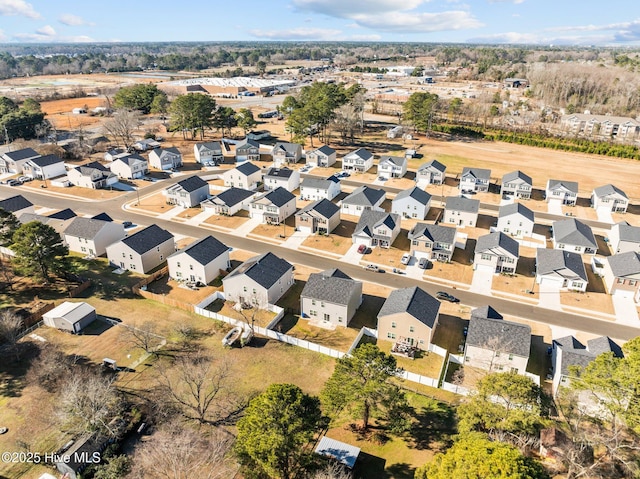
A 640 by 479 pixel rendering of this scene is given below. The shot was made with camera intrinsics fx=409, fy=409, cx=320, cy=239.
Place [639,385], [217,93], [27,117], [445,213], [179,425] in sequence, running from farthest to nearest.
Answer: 1. [217,93]
2. [27,117]
3. [445,213]
4. [179,425]
5. [639,385]

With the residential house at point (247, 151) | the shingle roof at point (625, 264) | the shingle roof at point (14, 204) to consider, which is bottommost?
the shingle roof at point (625, 264)

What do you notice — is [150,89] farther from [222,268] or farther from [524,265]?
[524,265]

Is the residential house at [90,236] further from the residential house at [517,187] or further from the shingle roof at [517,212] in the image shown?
the residential house at [517,187]

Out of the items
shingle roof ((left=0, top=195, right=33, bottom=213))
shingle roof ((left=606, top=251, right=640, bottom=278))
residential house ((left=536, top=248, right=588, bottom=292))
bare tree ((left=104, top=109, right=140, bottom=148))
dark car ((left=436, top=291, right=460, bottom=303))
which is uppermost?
bare tree ((left=104, top=109, right=140, bottom=148))

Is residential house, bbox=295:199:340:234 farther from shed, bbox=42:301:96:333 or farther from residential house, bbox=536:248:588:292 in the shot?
shed, bbox=42:301:96:333

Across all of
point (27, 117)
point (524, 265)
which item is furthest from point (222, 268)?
point (27, 117)

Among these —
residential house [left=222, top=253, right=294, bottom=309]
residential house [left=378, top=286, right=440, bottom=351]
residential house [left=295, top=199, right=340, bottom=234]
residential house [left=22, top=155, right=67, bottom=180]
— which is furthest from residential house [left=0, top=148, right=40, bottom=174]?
residential house [left=378, top=286, right=440, bottom=351]

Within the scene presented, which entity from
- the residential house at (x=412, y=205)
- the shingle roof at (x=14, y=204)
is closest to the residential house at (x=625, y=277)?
the residential house at (x=412, y=205)
